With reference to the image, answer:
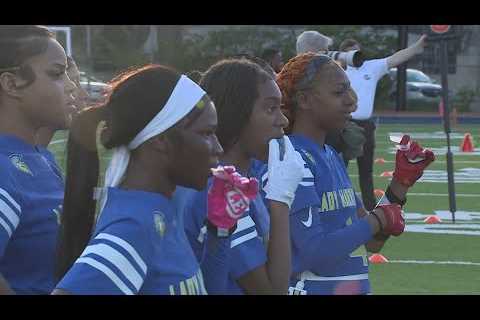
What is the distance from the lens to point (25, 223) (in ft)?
12.6

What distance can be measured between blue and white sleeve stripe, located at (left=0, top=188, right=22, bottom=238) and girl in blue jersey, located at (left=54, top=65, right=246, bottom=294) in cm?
41

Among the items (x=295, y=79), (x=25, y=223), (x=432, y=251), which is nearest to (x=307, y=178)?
(x=295, y=79)

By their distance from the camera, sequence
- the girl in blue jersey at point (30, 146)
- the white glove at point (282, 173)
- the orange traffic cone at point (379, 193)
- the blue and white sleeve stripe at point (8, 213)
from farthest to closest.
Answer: the orange traffic cone at point (379, 193) < the white glove at point (282, 173) < the girl in blue jersey at point (30, 146) < the blue and white sleeve stripe at point (8, 213)

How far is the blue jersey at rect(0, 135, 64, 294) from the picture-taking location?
3771 mm

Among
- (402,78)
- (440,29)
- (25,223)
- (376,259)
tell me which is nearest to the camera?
(25,223)

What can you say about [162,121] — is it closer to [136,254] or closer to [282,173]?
[136,254]

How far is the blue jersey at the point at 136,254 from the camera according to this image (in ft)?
9.78

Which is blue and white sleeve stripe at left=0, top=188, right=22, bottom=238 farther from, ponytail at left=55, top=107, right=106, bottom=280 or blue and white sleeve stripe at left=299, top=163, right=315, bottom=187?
blue and white sleeve stripe at left=299, top=163, right=315, bottom=187

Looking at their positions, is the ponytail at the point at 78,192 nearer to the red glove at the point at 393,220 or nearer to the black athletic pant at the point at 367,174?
the red glove at the point at 393,220

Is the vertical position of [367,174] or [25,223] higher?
[367,174]

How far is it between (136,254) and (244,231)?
915 millimetres

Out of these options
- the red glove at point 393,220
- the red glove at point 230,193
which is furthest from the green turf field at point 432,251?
the red glove at point 230,193

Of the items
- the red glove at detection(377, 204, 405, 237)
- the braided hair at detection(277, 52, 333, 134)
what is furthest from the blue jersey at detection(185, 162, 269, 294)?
the braided hair at detection(277, 52, 333, 134)
